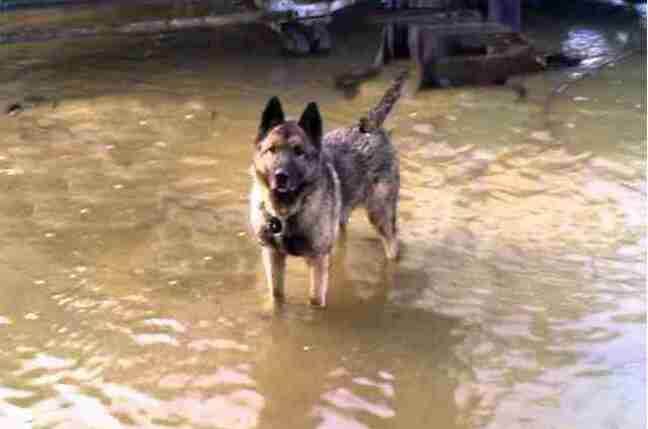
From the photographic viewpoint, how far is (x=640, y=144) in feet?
22.2

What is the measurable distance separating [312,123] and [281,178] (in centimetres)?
34

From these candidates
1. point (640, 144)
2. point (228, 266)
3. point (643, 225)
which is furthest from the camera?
point (640, 144)

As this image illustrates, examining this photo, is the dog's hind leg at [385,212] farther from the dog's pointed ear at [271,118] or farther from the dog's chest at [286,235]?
the dog's pointed ear at [271,118]

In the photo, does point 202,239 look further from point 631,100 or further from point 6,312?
point 631,100

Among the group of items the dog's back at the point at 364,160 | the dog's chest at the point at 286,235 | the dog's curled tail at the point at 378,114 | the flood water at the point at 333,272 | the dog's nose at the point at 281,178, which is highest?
the dog's curled tail at the point at 378,114

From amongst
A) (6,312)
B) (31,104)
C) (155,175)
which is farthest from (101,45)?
(6,312)

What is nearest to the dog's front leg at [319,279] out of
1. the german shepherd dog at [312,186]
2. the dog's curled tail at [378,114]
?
the german shepherd dog at [312,186]

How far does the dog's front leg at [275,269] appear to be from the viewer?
4.50 m

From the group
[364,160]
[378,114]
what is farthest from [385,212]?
[378,114]

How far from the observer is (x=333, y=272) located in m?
5.07

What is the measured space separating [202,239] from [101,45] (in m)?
5.05

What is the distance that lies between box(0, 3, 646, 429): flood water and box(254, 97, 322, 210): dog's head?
71 cm

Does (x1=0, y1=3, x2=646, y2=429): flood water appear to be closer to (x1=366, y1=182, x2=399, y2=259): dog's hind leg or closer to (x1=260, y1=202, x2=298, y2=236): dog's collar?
(x1=366, y1=182, x2=399, y2=259): dog's hind leg

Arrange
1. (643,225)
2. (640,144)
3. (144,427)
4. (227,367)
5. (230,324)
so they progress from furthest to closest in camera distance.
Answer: (640,144)
(643,225)
(230,324)
(227,367)
(144,427)
